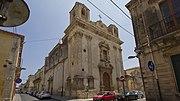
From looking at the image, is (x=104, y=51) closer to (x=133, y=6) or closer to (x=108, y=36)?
(x=108, y=36)

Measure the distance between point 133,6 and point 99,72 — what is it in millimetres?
10960

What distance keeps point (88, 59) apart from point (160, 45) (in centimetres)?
1113

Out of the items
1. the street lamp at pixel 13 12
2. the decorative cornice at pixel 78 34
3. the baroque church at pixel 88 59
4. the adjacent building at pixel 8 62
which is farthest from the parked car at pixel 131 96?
the street lamp at pixel 13 12

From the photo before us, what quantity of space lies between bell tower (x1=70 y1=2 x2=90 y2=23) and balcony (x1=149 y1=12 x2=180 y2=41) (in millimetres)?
12029

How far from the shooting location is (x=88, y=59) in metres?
18.2

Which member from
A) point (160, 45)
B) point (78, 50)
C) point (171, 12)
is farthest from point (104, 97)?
point (171, 12)

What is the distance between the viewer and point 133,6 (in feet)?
35.6

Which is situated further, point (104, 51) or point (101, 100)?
point (104, 51)

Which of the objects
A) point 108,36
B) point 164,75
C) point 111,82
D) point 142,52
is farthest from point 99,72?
point 164,75

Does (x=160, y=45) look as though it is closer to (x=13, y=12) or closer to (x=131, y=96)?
(x=13, y=12)

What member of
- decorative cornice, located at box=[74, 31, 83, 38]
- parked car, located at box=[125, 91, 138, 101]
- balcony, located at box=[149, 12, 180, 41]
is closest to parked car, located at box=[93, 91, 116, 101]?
parked car, located at box=[125, 91, 138, 101]

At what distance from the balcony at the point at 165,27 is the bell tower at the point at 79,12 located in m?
12.0

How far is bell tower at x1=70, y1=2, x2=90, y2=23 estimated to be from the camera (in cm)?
1948

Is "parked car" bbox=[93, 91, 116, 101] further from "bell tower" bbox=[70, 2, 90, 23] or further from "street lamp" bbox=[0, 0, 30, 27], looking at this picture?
"street lamp" bbox=[0, 0, 30, 27]
